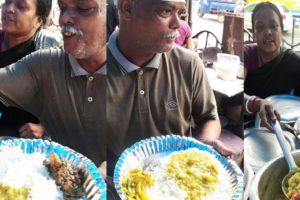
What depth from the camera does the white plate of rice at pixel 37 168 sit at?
145 cm

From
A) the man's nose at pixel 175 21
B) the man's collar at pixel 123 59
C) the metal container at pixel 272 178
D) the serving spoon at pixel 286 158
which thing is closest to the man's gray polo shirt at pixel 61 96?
the man's collar at pixel 123 59

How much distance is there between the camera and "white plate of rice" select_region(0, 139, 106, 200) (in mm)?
1454

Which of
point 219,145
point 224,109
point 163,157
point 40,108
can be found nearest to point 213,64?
point 224,109

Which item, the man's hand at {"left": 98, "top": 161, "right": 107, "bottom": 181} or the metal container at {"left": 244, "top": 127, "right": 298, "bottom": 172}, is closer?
the man's hand at {"left": 98, "top": 161, "right": 107, "bottom": 181}

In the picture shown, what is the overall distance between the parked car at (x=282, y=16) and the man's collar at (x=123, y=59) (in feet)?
1.68

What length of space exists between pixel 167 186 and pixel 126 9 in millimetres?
776

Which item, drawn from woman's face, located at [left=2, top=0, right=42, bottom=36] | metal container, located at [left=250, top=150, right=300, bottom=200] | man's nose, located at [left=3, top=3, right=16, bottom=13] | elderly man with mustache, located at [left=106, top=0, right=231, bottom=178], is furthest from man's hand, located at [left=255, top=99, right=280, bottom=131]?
man's nose, located at [left=3, top=3, right=16, bottom=13]

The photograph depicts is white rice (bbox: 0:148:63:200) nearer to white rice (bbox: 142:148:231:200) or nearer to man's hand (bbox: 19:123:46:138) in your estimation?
man's hand (bbox: 19:123:46:138)

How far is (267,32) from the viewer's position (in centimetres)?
184

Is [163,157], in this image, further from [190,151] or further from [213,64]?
Answer: [213,64]

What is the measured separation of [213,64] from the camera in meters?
1.68

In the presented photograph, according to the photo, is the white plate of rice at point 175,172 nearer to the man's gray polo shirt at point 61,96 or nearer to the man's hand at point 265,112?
the man's gray polo shirt at point 61,96

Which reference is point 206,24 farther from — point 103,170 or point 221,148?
point 103,170

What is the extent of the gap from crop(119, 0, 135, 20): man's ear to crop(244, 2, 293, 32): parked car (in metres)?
0.60
